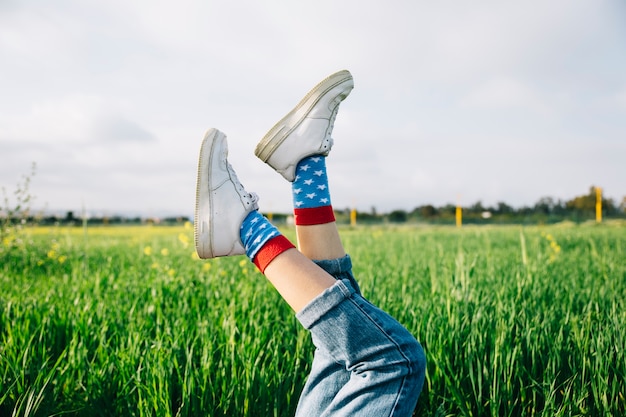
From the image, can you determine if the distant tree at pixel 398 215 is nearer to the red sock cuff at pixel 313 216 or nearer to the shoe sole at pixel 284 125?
the shoe sole at pixel 284 125

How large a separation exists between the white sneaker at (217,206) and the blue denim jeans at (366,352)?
493 mm

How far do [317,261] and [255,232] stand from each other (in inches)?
9.7

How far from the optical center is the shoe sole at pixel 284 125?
6.62ft

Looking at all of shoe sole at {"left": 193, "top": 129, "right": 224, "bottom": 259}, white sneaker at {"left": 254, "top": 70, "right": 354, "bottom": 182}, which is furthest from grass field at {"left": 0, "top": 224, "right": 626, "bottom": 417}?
white sneaker at {"left": 254, "top": 70, "right": 354, "bottom": 182}

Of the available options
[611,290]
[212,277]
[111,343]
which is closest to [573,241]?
[611,290]

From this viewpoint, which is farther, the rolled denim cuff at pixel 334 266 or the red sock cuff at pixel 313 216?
the red sock cuff at pixel 313 216

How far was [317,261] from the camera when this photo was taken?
167 centimetres

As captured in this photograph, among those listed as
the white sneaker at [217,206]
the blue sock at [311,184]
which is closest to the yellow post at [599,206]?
the blue sock at [311,184]

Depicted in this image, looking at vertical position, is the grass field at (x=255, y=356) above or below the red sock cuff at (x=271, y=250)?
below

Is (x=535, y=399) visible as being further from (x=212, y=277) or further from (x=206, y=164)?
(x=212, y=277)

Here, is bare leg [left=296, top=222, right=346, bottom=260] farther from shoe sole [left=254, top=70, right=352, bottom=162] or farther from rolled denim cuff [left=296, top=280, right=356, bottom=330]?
shoe sole [left=254, top=70, right=352, bottom=162]

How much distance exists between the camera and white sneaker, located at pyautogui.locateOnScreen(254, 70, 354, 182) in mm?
1991

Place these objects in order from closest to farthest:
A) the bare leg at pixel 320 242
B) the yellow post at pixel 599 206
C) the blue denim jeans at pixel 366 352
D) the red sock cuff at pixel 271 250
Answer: the blue denim jeans at pixel 366 352, the red sock cuff at pixel 271 250, the bare leg at pixel 320 242, the yellow post at pixel 599 206

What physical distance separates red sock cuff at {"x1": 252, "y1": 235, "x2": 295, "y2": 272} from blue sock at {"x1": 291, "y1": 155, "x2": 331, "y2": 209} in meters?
0.26
